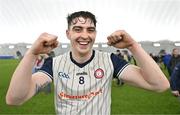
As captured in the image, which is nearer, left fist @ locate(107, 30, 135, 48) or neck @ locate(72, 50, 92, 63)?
left fist @ locate(107, 30, 135, 48)

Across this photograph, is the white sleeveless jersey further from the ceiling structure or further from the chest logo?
the ceiling structure

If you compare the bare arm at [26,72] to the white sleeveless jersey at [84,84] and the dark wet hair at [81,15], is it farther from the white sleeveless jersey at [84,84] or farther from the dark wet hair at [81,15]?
the dark wet hair at [81,15]

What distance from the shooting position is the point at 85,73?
3502 mm

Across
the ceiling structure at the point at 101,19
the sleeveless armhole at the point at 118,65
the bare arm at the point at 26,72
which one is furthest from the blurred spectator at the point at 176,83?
the ceiling structure at the point at 101,19

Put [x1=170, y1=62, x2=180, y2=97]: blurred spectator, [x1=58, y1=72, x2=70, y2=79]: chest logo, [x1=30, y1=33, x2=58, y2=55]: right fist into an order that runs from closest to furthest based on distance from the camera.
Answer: [x1=30, y1=33, x2=58, y2=55]: right fist → [x1=58, y1=72, x2=70, y2=79]: chest logo → [x1=170, y1=62, x2=180, y2=97]: blurred spectator

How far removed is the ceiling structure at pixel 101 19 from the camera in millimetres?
80562

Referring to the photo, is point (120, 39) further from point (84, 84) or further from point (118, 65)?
point (84, 84)

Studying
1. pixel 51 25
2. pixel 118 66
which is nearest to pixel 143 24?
pixel 51 25

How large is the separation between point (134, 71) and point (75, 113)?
72 cm

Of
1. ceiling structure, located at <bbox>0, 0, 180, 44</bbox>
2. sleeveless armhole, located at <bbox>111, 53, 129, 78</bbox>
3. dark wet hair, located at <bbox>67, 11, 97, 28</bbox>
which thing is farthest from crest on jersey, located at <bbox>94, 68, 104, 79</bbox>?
ceiling structure, located at <bbox>0, 0, 180, 44</bbox>

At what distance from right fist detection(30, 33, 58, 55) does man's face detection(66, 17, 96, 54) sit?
0.96ft

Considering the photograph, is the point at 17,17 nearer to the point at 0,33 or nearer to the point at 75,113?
the point at 0,33

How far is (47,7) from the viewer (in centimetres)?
8438

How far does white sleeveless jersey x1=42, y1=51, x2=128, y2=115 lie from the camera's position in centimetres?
338
